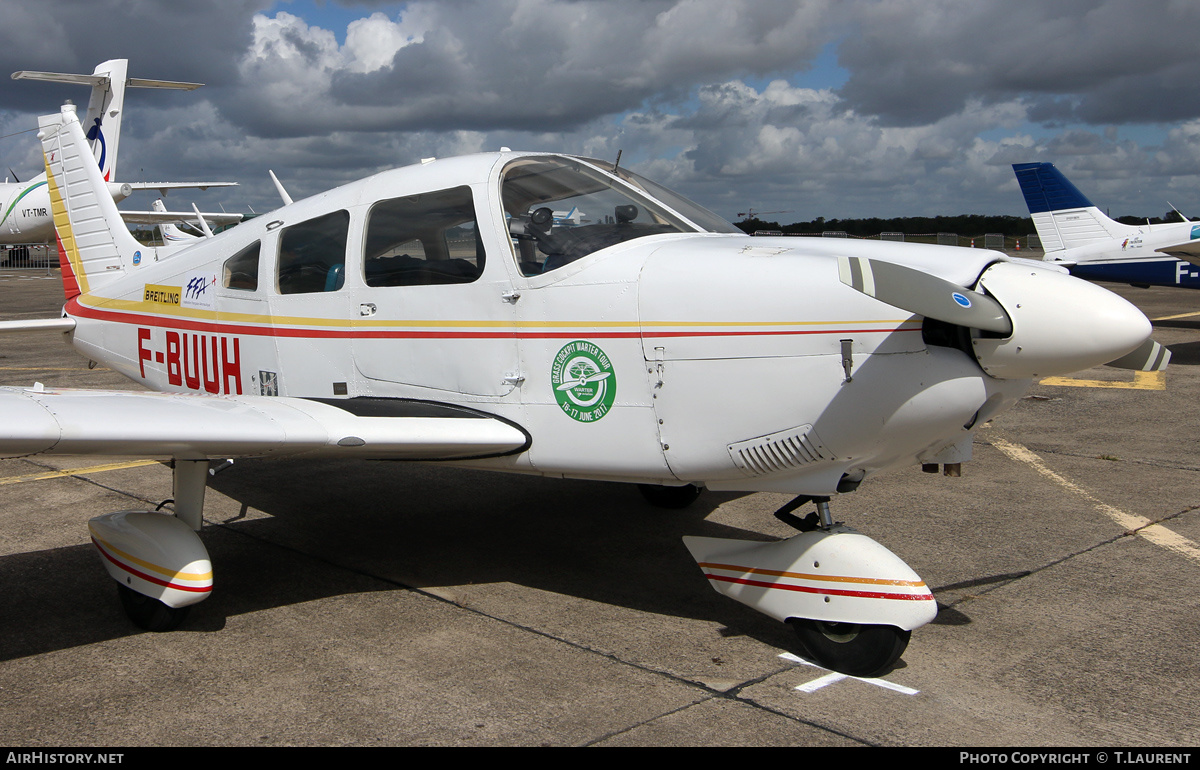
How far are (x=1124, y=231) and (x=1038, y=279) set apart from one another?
68.5 feet

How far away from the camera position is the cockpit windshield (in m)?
4.19

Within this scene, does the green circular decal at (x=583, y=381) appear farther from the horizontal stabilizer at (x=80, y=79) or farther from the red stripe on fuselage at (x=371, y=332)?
the horizontal stabilizer at (x=80, y=79)

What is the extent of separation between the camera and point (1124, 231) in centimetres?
2097

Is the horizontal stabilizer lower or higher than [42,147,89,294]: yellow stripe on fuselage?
higher

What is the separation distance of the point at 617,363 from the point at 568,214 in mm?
874

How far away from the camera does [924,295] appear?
3.08 metres

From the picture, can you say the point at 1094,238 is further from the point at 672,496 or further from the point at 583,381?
the point at 583,381

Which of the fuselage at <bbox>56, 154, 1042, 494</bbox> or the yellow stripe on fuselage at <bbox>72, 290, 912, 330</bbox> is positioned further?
the yellow stripe on fuselage at <bbox>72, 290, 912, 330</bbox>

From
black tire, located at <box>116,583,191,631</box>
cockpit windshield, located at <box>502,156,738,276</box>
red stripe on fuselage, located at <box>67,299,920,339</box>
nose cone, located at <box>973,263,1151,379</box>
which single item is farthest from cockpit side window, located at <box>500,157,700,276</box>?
black tire, located at <box>116,583,191,631</box>

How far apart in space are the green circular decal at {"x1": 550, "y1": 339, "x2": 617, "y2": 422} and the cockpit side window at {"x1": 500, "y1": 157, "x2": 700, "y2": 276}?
43 centimetres

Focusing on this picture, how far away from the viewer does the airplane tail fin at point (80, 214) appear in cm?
720

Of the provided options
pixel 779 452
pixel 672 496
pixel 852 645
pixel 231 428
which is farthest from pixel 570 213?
pixel 672 496

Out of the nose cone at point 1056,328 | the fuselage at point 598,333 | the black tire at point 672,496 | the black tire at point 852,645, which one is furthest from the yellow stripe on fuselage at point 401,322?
the black tire at point 672,496

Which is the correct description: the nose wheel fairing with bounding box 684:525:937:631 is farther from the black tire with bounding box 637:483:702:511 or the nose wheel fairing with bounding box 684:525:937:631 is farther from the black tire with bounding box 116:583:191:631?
the black tire with bounding box 116:583:191:631
